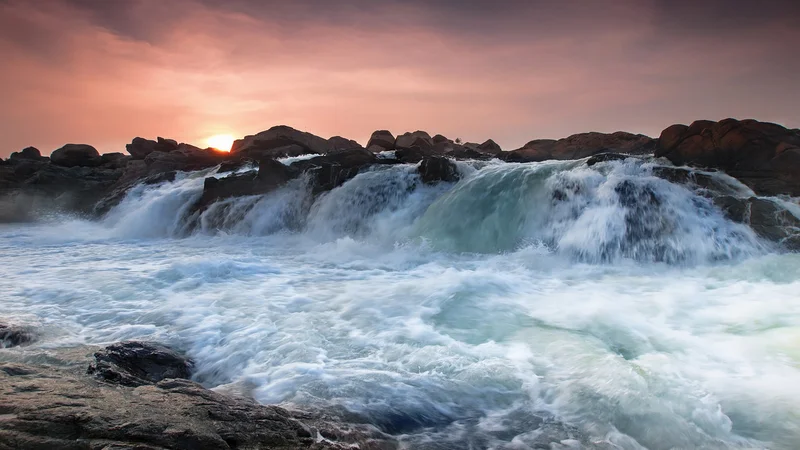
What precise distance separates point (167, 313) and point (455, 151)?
24.0 meters

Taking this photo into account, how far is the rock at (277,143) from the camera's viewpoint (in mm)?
30703

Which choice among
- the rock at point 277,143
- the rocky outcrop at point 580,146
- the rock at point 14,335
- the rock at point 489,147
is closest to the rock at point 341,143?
the rock at point 277,143

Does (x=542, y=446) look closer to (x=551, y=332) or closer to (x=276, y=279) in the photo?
(x=551, y=332)

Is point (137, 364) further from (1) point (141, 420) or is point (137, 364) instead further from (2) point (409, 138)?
(2) point (409, 138)

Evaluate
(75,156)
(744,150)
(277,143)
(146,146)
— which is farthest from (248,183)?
(75,156)

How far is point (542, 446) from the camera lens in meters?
3.61

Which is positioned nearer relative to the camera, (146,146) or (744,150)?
(744,150)

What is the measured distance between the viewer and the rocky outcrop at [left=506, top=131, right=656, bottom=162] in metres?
24.6

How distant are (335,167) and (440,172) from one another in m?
4.45

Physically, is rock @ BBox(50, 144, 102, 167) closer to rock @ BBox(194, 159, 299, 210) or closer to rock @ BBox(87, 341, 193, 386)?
rock @ BBox(194, 159, 299, 210)

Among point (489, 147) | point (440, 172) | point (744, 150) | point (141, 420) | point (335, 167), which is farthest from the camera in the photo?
point (489, 147)

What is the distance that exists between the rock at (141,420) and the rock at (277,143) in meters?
27.5

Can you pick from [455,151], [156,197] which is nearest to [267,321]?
[156,197]

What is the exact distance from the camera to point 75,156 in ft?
116
